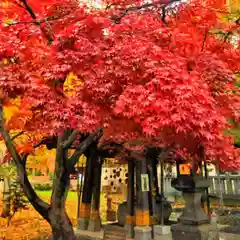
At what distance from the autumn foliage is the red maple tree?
0.02 meters

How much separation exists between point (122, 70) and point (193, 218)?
17.1 feet

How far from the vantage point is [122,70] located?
654cm

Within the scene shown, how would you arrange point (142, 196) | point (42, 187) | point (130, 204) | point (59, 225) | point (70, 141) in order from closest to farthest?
1. point (70, 141)
2. point (59, 225)
3. point (142, 196)
4. point (130, 204)
5. point (42, 187)

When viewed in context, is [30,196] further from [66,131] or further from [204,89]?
[204,89]

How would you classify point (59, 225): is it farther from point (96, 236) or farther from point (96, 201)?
point (96, 201)

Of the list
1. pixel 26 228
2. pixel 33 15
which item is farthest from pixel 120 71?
pixel 26 228

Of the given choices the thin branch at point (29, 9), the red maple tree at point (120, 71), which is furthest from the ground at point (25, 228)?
the thin branch at point (29, 9)

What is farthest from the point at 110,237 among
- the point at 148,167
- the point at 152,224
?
the point at 148,167

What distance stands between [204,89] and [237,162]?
18.0 feet

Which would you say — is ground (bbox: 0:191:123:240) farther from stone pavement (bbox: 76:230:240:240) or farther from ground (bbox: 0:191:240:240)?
stone pavement (bbox: 76:230:240:240)

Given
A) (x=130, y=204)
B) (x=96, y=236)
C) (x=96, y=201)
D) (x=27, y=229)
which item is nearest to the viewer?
(x=130, y=204)

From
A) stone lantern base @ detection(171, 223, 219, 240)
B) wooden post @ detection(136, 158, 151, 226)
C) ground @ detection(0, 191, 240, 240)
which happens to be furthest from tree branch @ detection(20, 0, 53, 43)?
ground @ detection(0, 191, 240, 240)

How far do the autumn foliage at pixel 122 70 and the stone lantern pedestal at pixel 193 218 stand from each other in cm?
133

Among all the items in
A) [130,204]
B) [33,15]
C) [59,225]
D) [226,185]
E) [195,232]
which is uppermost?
[33,15]
